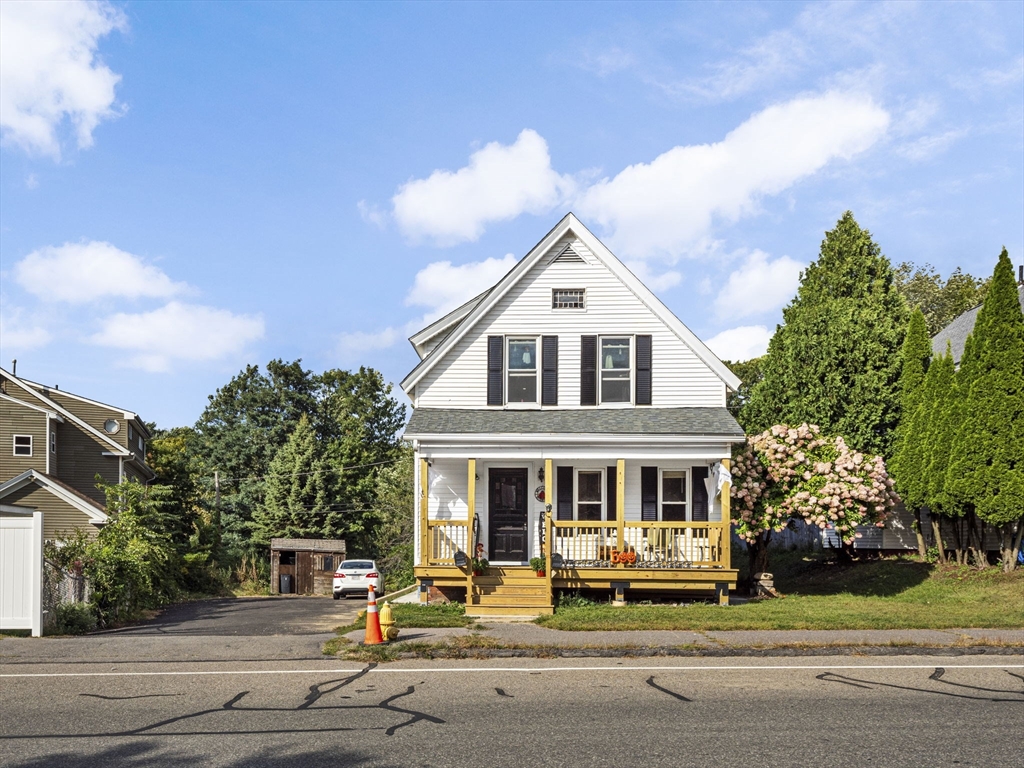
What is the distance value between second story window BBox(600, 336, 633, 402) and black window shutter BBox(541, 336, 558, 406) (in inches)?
43.2

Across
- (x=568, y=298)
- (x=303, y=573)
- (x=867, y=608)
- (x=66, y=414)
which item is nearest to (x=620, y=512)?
(x=867, y=608)

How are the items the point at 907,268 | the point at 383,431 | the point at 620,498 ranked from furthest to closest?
the point at 383,431 → the point at 907,268 → the point at 620,498

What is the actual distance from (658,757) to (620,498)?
471 inches

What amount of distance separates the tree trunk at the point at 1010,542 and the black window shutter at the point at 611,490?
9433mm

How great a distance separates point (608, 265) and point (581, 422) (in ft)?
13.2

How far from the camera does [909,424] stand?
25594 mm

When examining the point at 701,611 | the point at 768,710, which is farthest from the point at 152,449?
the point at 768,710

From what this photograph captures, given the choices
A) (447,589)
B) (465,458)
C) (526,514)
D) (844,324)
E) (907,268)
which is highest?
(907,268)

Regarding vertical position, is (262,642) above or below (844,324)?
below

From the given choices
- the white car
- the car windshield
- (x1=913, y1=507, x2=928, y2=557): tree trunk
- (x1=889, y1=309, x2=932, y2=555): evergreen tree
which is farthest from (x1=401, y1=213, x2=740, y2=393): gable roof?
the car windshield

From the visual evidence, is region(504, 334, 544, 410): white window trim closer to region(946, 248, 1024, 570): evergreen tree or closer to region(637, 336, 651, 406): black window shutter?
region(637, 336, 651, 406): black window shutter

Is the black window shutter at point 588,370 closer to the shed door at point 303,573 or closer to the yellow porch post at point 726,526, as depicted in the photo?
the yellow porch post at point 726,526

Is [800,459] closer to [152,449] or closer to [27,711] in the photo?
[27,711]

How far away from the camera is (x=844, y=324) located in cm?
2783
